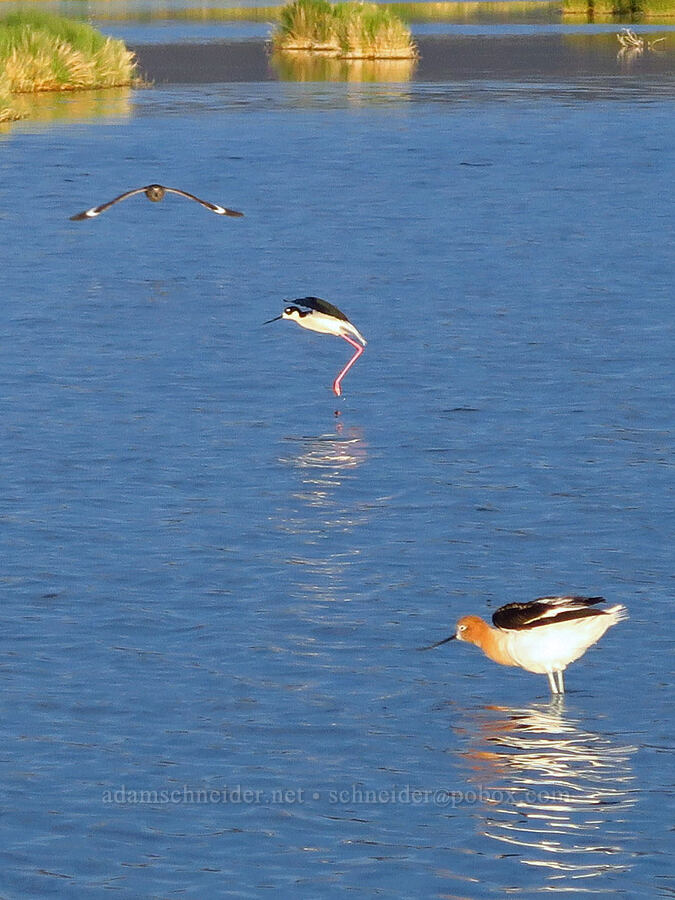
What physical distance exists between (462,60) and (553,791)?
6533 centimetres

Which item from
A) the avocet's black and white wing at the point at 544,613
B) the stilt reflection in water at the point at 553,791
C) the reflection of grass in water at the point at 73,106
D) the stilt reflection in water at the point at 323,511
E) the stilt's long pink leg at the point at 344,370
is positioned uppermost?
the reflection of grass in water at the point at 73,106

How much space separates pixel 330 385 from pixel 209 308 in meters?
4.79

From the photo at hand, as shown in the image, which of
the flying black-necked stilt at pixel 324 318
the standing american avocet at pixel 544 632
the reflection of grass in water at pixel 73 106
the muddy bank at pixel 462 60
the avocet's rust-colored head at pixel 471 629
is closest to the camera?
the standing american avocet at pixel 544 632

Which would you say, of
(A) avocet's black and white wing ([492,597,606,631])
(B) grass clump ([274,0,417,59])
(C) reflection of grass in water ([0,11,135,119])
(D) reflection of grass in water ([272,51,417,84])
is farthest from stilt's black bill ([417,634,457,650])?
(B) grass clump ([274,0,417,59])

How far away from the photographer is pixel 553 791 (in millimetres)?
9398

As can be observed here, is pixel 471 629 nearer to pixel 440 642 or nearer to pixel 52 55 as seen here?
pixel 440 642

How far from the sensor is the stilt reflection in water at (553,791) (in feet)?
28.5

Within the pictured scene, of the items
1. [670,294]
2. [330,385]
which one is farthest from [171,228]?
[330,385]

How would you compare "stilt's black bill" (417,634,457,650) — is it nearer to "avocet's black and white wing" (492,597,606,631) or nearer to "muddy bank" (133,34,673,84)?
"avocet's black and white wing" (492,597,606,631)

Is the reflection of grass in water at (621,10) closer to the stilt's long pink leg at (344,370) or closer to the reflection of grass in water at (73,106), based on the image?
the reflection of grass in water at (73,106)

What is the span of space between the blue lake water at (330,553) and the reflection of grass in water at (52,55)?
22183 mm

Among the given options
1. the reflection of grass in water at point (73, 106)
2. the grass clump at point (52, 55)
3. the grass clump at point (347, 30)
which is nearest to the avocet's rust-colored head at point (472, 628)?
the reflection of grass in water at point (73, 106)

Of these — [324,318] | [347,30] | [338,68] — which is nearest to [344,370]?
[324,318]

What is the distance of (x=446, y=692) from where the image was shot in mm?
10797
